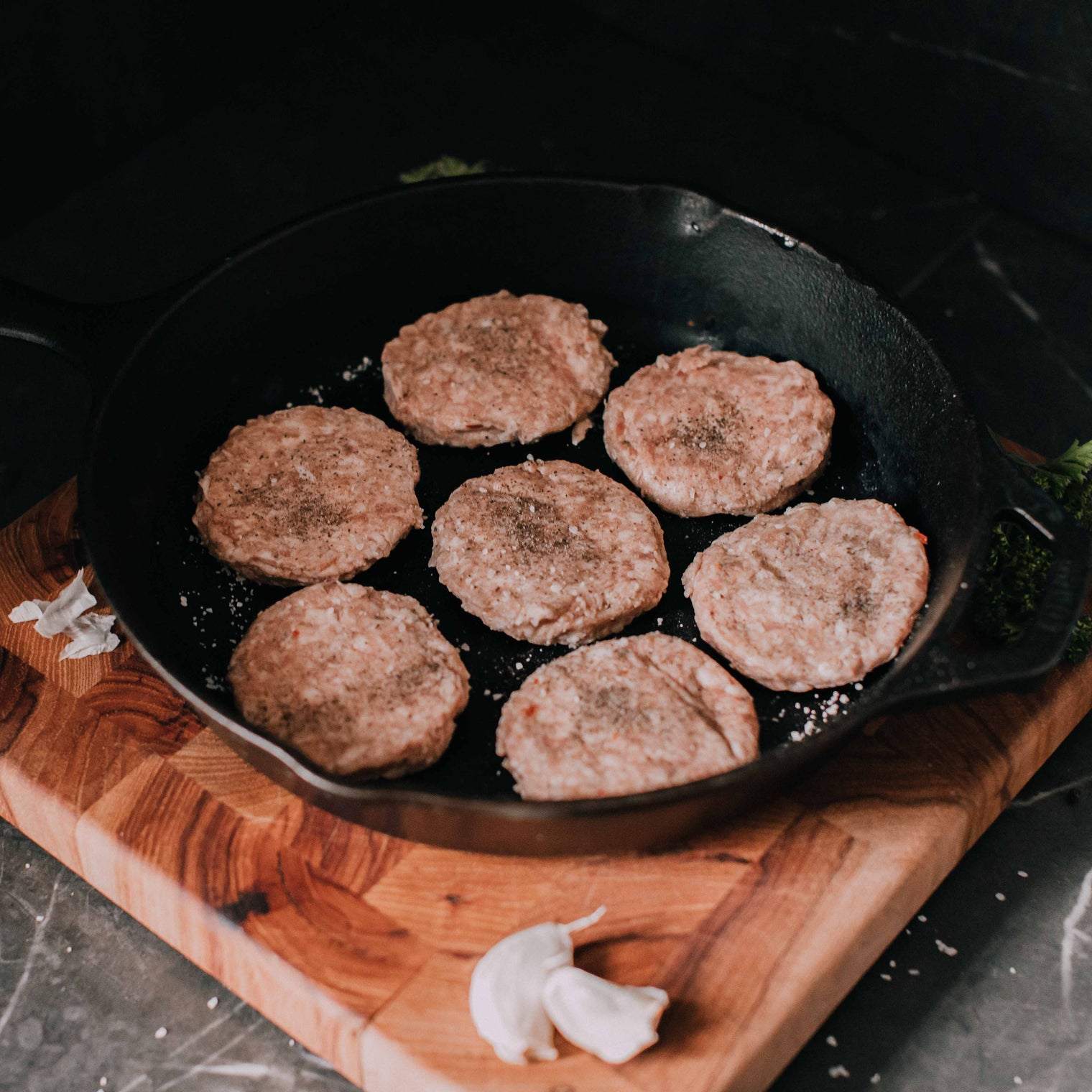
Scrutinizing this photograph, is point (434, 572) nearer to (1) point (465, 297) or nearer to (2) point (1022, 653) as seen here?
(1) point (465, 297)

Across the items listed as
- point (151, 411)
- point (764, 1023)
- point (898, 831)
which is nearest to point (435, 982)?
point (764, 1023)

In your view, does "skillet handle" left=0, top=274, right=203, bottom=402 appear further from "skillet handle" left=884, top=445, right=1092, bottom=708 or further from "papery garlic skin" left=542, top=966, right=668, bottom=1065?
"skillet handle" left=884, top=445, right=1092, bottom=708

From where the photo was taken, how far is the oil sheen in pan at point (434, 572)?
7.33 ft

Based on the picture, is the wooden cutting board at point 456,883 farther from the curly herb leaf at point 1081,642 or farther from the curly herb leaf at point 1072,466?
the curly herb leaf at point 1072,466

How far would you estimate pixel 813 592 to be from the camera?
2.35m

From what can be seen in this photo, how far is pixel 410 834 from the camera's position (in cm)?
191

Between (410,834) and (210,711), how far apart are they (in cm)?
40

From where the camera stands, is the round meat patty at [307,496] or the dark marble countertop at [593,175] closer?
the dark marble countertop at [593,175]

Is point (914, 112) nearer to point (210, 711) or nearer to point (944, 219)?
point (944, 219)

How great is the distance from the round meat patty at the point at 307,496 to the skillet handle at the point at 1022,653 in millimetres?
1154

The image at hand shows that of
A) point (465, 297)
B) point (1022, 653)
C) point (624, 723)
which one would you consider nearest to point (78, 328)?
point (465, 297)

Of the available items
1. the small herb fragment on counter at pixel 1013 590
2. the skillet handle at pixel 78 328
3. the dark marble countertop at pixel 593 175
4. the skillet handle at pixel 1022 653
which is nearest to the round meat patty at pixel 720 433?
the dark marble countertop at pixel 593 175

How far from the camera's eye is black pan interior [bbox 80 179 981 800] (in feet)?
7.50

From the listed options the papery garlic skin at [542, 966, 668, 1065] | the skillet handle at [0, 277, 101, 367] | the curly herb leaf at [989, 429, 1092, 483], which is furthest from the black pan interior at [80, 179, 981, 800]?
the papery garlic skin at [542, 966, 668, 1065]
